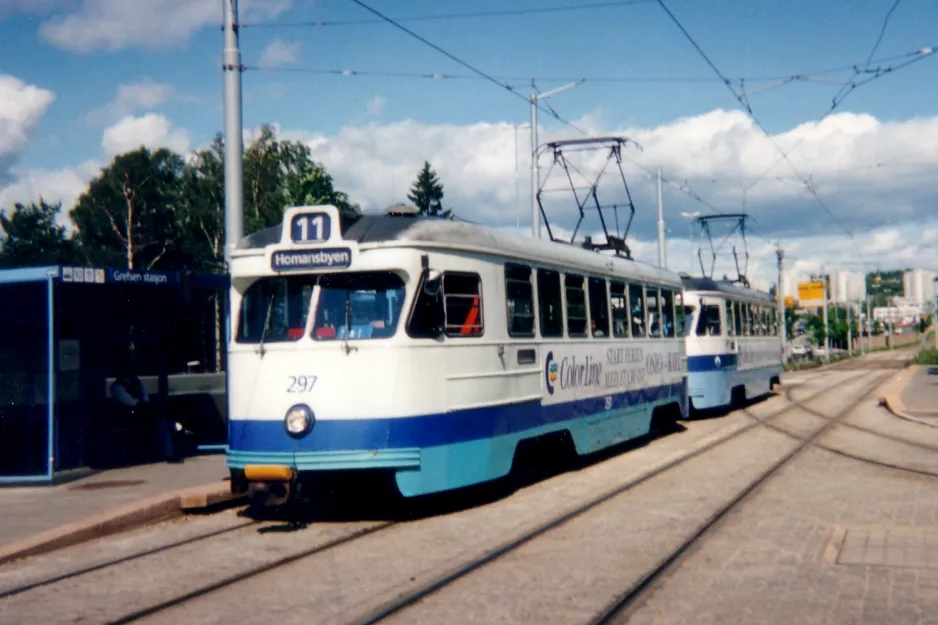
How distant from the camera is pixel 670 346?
16.5 metres

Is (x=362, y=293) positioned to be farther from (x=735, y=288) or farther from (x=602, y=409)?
(x=735, y=288)

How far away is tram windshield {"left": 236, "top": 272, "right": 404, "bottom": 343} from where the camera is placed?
30.6 ft

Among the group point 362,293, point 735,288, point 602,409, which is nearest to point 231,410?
point 362,293

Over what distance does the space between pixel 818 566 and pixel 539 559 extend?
6.58 feet

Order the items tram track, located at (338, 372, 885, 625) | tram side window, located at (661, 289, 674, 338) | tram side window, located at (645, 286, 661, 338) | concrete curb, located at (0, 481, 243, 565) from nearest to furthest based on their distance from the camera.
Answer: tram track, located at (338, 372, 885, 625)
concrete curb, located at (0, 481, 243, 565)
tram side window, located at (645, 286, 661, 338)
tram side window, located at (661, 289, 674, 338)

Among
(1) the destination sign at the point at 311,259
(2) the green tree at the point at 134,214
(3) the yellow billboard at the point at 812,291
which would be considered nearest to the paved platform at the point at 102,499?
(1) the destination sign at the point at 311,259

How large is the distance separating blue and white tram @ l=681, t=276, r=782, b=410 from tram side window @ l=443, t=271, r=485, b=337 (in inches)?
329

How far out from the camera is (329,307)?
9438mm

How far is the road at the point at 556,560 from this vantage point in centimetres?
620

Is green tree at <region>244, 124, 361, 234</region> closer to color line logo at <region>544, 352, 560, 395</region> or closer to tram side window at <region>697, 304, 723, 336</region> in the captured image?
tram side window at <region>697, 304, 723, 336</region>

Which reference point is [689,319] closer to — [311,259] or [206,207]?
[311,259]

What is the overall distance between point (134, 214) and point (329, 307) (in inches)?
2107

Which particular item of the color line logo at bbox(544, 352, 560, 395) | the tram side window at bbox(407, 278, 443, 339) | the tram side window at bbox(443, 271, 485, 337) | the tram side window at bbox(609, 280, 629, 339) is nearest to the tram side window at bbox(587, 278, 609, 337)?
the tram side window at bbox(609, 280, 629, 339)

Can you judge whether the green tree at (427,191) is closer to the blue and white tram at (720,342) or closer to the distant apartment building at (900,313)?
the blue and white tram at (720,342)
